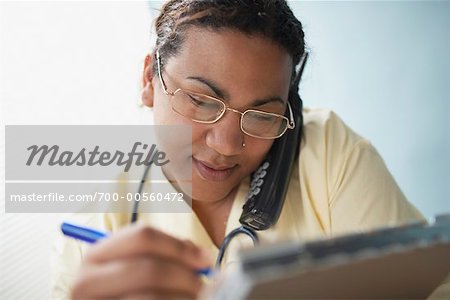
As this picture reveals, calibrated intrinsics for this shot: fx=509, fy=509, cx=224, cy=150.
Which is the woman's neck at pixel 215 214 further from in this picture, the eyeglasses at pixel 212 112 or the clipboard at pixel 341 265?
the clipboard at pixel 341 265

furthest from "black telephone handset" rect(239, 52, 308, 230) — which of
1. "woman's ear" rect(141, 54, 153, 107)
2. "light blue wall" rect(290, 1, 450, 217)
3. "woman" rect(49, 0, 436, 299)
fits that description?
"light blue wall" rect(290, 1, 450, 217)

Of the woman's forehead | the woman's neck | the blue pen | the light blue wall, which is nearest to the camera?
the blue pen

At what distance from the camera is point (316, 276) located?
0.39 m

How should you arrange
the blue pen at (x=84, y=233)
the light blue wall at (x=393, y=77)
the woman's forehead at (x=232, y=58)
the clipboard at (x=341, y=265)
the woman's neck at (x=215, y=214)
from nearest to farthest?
the clipboard at (x=341, y=265) → the blue pen at (x=84, y=233) → the woman's forehead at (x=232, y=58) → the woman's neck at (x=215, y=214) → the light blue wall at (x=393, y=77)

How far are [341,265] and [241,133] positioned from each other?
1.65 feet

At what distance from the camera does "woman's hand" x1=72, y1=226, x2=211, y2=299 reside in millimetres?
403

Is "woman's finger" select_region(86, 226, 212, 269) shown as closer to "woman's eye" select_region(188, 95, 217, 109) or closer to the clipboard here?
the clipboard

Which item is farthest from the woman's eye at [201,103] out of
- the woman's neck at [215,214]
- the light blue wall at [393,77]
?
the light blue wall at [393,77]

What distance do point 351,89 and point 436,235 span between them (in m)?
1.21

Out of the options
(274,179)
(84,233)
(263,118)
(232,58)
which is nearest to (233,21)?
(232,58)

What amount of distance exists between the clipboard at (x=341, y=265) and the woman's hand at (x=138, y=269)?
0.03 metres

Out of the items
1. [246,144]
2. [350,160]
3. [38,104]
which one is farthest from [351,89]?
[38,104]

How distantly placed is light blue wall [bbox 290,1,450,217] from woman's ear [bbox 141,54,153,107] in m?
0.65

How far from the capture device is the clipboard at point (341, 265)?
0.35 metres
